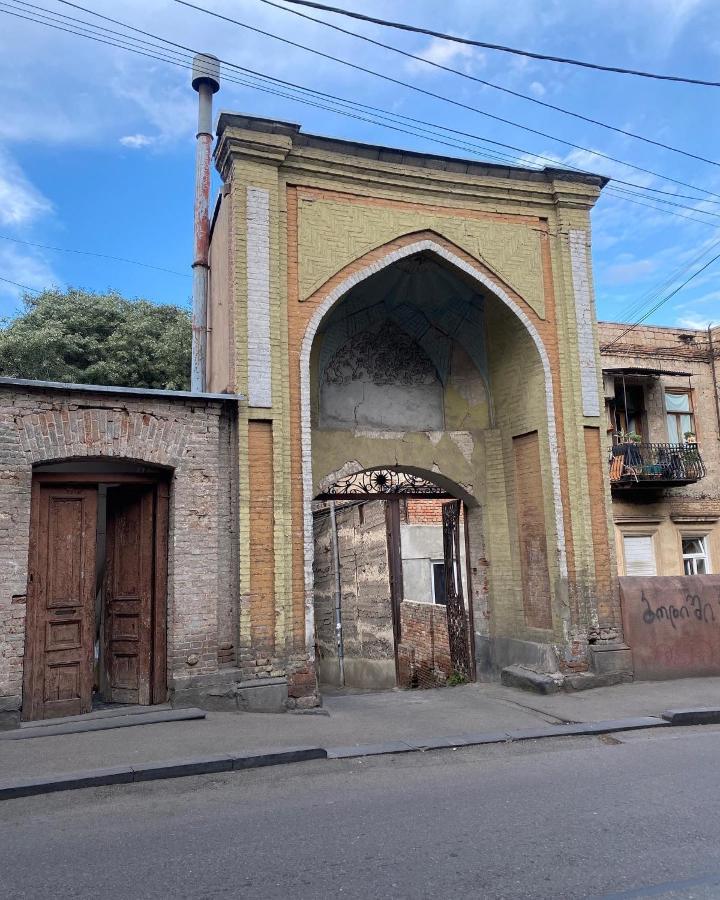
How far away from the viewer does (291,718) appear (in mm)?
7797

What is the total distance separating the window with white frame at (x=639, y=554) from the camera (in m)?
16.4

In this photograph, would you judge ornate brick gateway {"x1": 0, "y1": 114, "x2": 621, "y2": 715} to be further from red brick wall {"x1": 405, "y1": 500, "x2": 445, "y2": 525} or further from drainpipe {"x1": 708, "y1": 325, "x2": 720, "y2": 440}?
drainpipe {"x1": 708, "y1": 325, "x2": 720, "y2": 440}

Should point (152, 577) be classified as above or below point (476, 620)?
above

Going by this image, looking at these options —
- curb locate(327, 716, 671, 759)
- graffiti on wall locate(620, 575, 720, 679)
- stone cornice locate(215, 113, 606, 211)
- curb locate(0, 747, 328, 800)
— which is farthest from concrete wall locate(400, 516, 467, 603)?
curb locate(0, 747, 328, 800)

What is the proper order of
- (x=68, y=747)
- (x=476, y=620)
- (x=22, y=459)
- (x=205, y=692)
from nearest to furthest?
(x=68, y=747)
(x=22, y=459)
(x=205, y=692)
(x=476, y=620)

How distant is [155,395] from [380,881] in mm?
5822

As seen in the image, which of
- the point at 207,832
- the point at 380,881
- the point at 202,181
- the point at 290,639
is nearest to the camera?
the point at 380,881

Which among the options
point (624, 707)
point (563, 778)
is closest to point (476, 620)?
point (624, 707)

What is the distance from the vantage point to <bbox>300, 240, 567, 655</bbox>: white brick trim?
8.76 metres

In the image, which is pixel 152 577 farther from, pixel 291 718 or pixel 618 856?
pixel 618 856

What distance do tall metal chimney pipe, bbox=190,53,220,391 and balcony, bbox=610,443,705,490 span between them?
938cm

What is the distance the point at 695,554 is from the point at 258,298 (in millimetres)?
12913

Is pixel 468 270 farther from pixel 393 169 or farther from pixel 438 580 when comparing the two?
pixel 438 580

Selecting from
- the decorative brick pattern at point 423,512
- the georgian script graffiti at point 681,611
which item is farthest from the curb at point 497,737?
the decorative brick pattern at point 423,512
